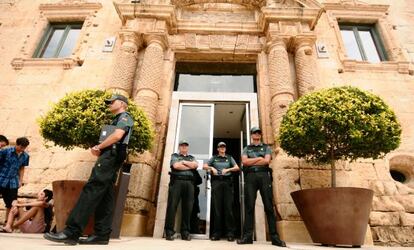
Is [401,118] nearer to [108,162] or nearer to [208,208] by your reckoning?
[208,208]

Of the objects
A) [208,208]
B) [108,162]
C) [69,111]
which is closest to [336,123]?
[208,208]

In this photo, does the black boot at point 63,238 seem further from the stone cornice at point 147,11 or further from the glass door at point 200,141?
the stone cornice at point 147,11

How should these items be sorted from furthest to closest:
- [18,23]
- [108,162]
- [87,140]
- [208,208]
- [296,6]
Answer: [18,23] < [296,6] < [208,208] < [87,140] < [108,162]

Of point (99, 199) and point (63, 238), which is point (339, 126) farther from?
point (63, 238)

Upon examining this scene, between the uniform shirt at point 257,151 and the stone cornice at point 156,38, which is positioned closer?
the uniform shirt at point 257,151

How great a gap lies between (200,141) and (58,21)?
6.10 meters

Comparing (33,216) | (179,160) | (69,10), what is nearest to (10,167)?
(33,216)

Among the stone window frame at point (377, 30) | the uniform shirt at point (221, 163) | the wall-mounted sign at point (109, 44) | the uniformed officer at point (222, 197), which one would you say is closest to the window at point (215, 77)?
the wall-mounted sign at point (109, 44)

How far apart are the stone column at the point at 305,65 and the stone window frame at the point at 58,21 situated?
18.0ft

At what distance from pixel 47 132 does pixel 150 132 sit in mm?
1595

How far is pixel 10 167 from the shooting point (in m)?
4.50

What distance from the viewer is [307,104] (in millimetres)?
4254

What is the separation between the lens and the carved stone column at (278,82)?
5578 millimetres

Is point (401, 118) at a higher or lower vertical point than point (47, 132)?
higher
